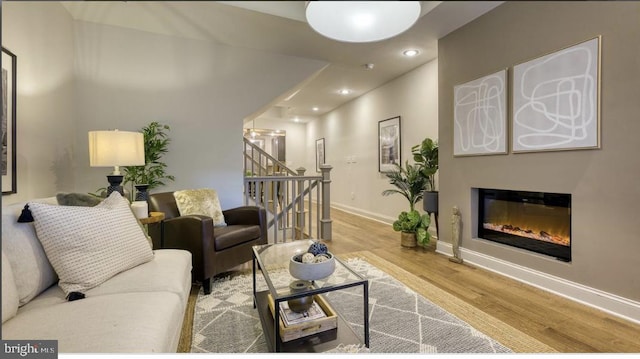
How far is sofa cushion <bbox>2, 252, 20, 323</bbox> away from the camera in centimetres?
80

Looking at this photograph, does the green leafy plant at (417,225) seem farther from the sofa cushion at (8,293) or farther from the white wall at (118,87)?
the sofa cushion at (8,293)

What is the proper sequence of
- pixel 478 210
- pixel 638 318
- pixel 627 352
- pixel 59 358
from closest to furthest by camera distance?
pixel 59 358 < pixel 627 352 < pixel 638 318 < pixel 478 210

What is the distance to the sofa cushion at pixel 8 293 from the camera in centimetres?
80

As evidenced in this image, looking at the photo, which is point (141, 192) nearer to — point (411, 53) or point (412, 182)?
point (411, 53)

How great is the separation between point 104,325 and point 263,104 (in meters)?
1.61

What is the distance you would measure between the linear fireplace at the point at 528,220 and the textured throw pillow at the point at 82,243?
255 cm

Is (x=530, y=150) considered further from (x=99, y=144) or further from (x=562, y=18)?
(x=99, y=144)

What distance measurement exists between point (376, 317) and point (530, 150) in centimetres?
155

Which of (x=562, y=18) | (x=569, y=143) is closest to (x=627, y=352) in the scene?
(x=569, y=143)

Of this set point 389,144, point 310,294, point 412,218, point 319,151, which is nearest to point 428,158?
point 412,218

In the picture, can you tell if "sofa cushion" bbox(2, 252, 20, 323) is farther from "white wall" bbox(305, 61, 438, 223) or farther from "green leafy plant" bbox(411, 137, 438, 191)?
"green leafy plant" bbox(411, 137, 438, 191)

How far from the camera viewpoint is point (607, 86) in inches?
58.8

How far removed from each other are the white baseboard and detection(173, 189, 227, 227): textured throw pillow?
86.1 inches

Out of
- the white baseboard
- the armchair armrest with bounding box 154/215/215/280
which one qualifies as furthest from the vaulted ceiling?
the white baseboard
